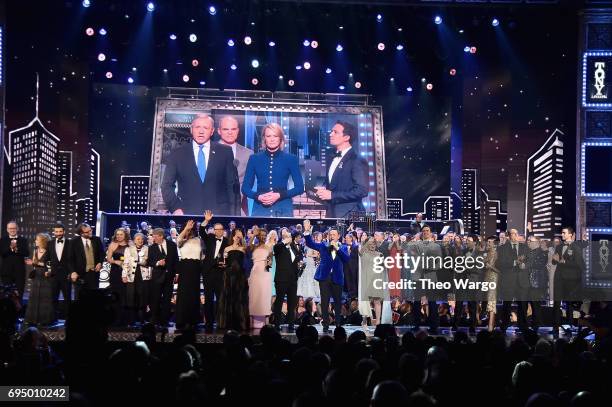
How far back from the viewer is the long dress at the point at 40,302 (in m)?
11.5

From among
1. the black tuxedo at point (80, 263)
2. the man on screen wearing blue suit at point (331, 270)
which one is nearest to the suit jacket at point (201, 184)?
the man on screen wearing blue suit at point (331, 270)

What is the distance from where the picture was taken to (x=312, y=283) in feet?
45.9

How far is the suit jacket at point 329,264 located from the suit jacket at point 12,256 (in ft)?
16.0

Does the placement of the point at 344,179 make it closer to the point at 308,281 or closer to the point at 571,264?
Answer: the point at 308,281

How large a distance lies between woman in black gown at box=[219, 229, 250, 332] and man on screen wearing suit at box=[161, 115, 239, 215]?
4.86 metres

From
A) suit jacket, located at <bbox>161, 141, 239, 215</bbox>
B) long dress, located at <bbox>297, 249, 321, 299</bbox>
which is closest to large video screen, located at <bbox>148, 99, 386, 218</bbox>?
suit jacket, located at <bbox>161, 141, 239, 215</bbox>

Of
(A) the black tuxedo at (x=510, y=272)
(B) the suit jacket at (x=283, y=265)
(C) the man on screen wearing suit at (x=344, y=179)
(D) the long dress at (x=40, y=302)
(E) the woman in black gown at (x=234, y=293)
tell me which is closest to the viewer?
(D) the long dress at (x=40, y=302)

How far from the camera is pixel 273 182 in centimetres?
1670

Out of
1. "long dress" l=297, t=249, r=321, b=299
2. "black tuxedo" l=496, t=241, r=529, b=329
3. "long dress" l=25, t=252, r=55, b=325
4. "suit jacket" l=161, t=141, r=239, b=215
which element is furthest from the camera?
"suit jacket" l=161, t=141, r=239, b=215

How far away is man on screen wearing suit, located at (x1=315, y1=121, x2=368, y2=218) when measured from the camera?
16.8 m

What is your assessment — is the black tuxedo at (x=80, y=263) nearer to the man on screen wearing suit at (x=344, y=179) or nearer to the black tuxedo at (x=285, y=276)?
the black tuxedo at (x=285, y=276)

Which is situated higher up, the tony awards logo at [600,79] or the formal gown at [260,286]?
the tony awards logo at [600,79]

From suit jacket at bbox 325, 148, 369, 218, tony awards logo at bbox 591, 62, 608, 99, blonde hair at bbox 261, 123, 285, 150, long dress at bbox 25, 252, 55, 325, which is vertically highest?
tony awards logo at bbox 591, 62, 608, 99

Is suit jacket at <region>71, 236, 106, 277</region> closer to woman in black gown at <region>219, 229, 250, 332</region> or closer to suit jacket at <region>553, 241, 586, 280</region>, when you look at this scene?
A: woman in black gown at <region>219, 229, 250, 332</region>
